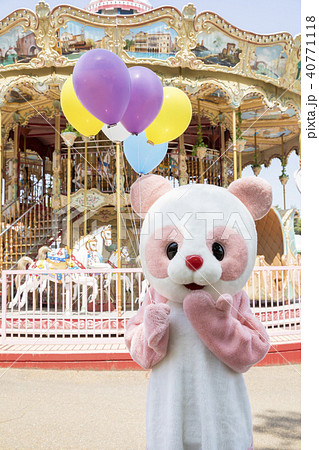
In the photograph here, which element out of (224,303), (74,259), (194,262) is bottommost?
(74,259)

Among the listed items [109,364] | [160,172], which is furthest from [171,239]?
[160,172]

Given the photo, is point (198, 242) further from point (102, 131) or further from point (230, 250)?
point (102, 131)

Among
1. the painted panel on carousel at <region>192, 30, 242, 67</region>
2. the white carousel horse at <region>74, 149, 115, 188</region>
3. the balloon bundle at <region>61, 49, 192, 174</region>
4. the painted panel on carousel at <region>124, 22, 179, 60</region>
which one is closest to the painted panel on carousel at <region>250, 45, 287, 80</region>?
the painted panel on carousel at <region>192, 30, 242, 67</region>

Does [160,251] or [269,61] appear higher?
[269,61]

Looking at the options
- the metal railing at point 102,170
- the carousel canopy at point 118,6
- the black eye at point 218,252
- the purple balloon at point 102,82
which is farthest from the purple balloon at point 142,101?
the carousel canopy at point 118,6

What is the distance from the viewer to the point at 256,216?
7.16 ft

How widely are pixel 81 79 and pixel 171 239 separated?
1.66 meters

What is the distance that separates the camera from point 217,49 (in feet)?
25.8

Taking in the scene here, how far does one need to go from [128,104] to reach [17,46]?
212 inches

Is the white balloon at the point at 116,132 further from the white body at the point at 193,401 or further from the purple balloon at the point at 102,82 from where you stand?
the white body at the point at 193,401

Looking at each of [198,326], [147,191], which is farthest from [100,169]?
[198,326]

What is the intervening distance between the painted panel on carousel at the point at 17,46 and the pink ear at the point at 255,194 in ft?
22.2

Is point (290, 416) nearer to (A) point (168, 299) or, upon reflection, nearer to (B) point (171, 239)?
(A) point (168, 299)

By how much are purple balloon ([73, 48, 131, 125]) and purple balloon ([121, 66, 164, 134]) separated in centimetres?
15
